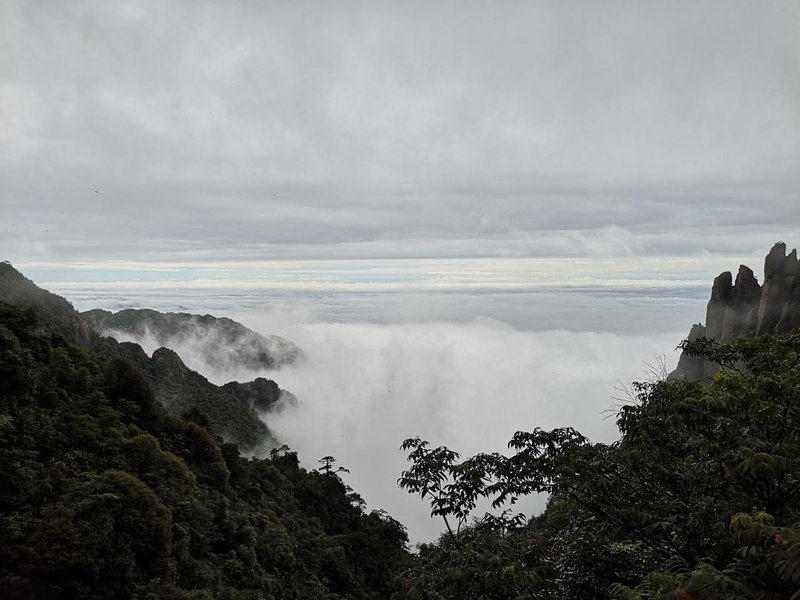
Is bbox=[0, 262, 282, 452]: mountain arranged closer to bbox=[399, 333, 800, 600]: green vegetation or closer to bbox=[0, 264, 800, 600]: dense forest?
bbox=[0, 264, 800, 600]: dense forest

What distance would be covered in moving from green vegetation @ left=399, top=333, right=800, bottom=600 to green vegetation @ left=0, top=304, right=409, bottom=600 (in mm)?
2937

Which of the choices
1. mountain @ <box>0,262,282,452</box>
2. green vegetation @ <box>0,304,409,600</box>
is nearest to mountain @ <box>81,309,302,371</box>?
mountain @ <box>0,262,282,452</box>

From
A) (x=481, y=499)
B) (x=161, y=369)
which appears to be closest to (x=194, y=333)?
(x=161, y=369)

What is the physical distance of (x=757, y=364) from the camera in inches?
426

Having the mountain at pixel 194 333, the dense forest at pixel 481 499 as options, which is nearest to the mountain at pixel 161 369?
the dense forest at pixel 481 499

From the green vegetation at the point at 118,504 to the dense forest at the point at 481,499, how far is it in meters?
0.06

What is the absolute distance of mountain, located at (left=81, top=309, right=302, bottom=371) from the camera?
139375mm

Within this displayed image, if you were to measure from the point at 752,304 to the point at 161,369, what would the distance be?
254 feet

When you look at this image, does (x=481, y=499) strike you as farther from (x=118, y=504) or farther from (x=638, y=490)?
(x=118, y=504)

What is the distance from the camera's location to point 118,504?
15430mm

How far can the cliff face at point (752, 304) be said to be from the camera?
56938 millimetres

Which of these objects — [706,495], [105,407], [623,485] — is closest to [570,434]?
[623,485]

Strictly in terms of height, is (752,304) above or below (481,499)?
above

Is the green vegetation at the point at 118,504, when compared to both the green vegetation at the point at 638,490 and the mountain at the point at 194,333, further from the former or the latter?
the mountain at the point at 194,333
